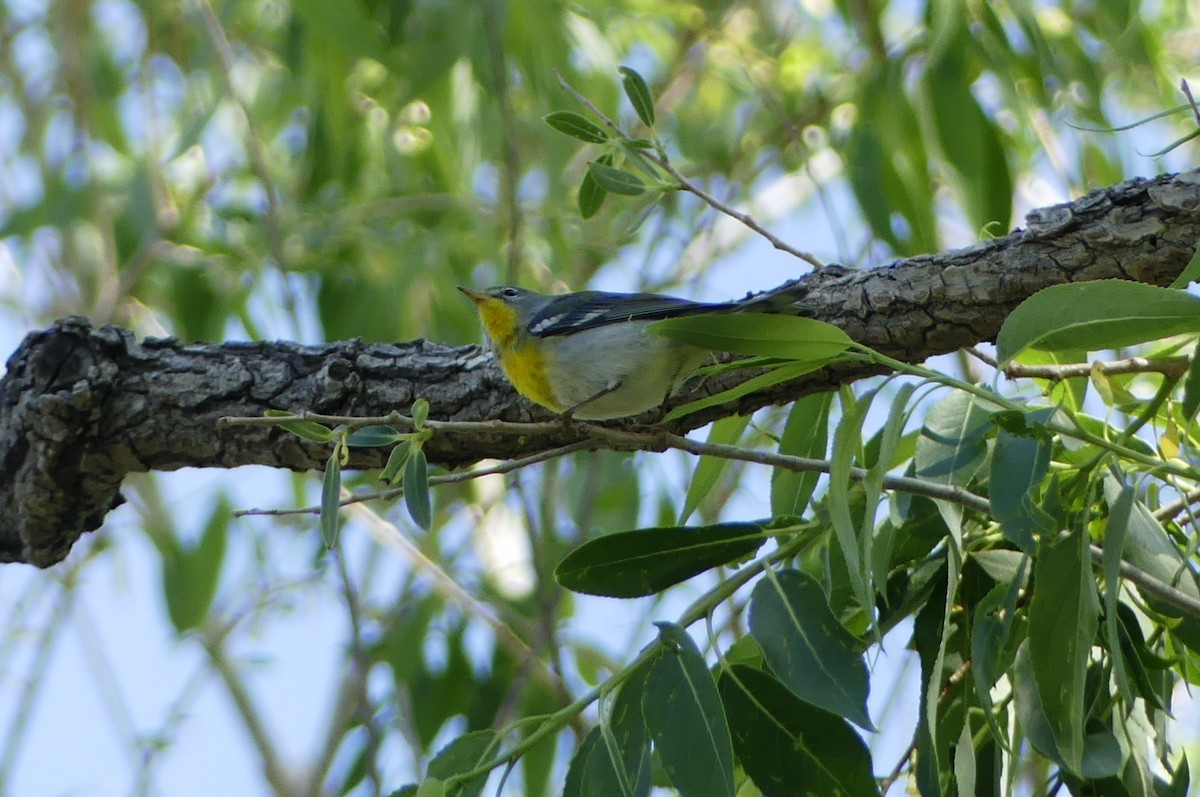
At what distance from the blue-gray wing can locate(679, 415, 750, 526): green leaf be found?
480 millimetres

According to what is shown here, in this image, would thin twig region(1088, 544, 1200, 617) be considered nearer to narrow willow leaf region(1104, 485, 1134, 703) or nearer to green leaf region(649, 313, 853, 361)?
narrow willow leaf region(1104, 485, 1134, 703)

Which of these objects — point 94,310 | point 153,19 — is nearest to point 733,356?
point 94,310

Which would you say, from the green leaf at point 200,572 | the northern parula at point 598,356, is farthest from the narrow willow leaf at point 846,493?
the green leaf at point 200,572

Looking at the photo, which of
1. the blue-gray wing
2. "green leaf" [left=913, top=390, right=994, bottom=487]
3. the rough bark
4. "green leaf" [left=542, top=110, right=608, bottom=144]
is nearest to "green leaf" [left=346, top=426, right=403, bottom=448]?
the rough bark

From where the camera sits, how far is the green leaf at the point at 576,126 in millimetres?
2234

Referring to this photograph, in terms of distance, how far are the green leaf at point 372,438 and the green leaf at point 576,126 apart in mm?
687

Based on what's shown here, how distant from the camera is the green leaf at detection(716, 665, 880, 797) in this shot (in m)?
1.71

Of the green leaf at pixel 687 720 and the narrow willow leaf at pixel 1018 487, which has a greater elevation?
the narrow willow leaf at pixel 1018 487

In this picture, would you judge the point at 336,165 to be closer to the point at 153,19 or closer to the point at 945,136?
the point at 153,19

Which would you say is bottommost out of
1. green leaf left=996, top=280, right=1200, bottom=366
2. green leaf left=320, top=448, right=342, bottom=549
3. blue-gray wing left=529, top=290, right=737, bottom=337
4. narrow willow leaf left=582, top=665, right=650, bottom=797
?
narrow willow leaf left=582, top=665, right=650, bottom=797

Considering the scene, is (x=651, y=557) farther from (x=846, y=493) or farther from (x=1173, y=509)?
(x=1173, y=509)

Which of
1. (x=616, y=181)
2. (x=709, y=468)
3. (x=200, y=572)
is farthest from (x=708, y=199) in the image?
(x=200, y=572)

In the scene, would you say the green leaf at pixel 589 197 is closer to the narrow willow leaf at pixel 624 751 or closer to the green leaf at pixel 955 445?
the green leaf at pixel 955 445

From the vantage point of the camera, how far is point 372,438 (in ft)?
5.99
